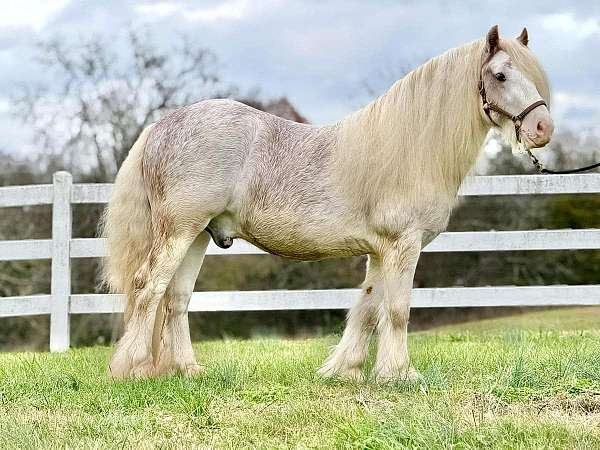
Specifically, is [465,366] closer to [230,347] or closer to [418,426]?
[418,426]

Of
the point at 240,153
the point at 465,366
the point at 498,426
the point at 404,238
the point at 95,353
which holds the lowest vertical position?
the point at 95,353

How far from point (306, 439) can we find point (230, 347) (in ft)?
13.6

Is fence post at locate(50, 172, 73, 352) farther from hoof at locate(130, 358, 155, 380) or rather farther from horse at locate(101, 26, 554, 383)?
hoof at locate(130, 358, 155, 380)

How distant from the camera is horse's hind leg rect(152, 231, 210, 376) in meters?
5.08

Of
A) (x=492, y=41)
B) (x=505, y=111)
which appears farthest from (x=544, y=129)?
(x=492, y=41)

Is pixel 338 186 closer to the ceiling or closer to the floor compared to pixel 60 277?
closer to the ceiling

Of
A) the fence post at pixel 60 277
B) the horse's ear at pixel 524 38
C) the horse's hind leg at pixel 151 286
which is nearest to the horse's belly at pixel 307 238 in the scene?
the horse's hind leg at pixel 151 286

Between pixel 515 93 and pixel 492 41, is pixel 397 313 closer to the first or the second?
pixel 515 93

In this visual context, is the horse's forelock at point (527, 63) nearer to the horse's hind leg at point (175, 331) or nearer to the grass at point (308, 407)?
the grass at point (308, 407)

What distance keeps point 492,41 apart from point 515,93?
1.19 ft

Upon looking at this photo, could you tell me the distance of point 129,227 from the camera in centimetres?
516

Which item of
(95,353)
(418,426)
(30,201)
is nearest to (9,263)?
(30,201)

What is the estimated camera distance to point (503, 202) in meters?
15.7

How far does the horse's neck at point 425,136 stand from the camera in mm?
4746
